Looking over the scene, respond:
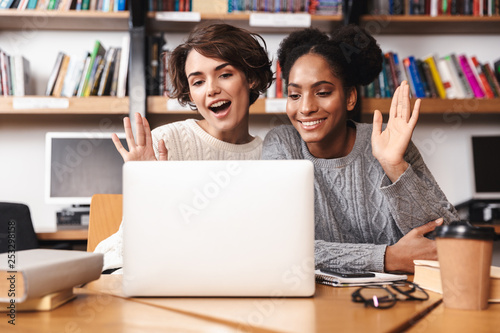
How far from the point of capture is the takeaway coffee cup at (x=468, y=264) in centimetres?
72

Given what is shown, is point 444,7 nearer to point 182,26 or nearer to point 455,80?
point 455,80

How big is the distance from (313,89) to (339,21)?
53.4 inches

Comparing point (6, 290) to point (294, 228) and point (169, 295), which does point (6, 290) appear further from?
point (294, 228)

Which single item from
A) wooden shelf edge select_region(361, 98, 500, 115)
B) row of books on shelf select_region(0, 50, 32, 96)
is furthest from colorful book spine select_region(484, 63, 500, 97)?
row of books on shelf select_region(0, 50, 32, 96)

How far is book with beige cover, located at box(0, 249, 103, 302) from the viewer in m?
0.67

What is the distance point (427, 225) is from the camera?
1219mm

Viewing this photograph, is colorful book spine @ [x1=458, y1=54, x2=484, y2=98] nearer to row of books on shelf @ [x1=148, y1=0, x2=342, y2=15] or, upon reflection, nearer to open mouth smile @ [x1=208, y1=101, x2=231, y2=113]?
row of books on shelf @ [x1=148, y1=0, x2=342, y2=15]

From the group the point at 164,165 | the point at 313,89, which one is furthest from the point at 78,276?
the point at 313,89

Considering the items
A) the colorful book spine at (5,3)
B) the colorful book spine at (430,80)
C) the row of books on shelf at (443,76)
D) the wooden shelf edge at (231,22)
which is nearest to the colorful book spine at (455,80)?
the row of books on shelf at (443,76)

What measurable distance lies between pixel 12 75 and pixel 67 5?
1.57 ft

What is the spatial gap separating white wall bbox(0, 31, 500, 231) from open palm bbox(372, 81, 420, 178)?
5.26 ft

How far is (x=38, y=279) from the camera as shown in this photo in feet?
2.25

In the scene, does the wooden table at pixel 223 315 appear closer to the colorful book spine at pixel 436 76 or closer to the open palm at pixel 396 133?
the open palm at pixel 396 133

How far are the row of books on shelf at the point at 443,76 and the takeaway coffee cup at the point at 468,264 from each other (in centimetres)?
213
